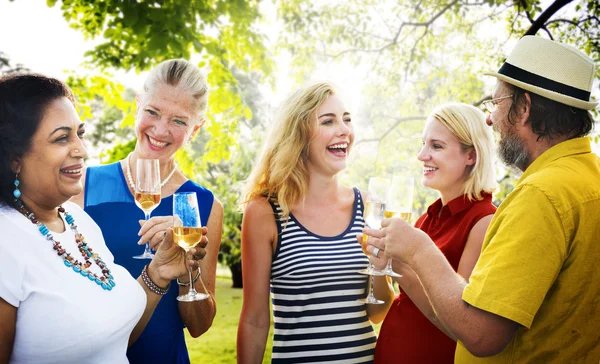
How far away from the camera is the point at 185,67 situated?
3205mm

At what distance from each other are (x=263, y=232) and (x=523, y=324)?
66.0 inches

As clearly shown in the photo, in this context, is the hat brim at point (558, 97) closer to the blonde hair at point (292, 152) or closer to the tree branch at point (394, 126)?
the blonde hair at point (292, 152)

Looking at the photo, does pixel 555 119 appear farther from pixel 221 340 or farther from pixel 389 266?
pixel 221 340

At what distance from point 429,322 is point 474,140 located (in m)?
1.08

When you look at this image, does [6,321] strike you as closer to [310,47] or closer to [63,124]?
[63,124]

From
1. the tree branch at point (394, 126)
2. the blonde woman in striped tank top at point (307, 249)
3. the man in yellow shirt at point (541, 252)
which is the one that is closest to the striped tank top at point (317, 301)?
the blonde woman in striped tank top at point (307, 249)

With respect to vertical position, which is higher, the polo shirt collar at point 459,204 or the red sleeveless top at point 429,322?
the polo shirt collar at point 459,204

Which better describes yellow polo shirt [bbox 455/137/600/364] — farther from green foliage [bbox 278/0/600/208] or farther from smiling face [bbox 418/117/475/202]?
green foliage [bbox 278/0/600/208]

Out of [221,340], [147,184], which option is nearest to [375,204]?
[147,184]

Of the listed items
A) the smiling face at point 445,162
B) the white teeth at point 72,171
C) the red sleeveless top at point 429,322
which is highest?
the white teeth at point 72,171

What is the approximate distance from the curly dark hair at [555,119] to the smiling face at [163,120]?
186 cm

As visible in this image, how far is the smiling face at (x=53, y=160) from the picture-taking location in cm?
214

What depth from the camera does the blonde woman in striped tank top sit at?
319 centimetres

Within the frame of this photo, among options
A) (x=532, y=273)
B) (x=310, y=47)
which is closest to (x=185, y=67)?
(x=532, y=273)
